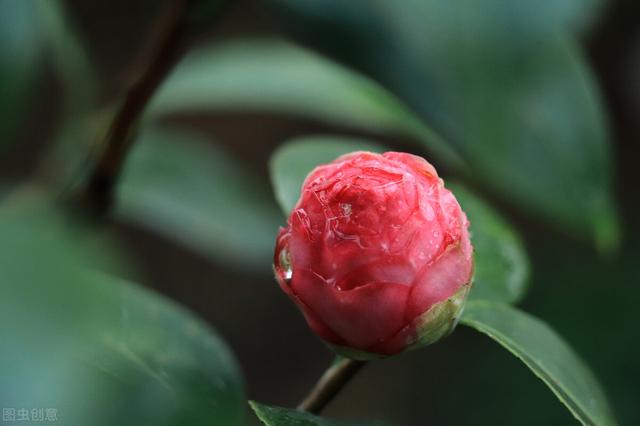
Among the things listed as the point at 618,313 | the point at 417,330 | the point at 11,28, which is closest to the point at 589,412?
the point at 417,330

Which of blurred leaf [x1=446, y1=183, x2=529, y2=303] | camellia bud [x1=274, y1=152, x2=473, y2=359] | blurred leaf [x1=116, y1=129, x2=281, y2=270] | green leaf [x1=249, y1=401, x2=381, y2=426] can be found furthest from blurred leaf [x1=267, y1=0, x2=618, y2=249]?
blurred leaf [x1=116, y1=129, x2=281, y2=270]

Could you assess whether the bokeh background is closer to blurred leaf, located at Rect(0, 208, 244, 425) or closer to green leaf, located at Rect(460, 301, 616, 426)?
green leaf, located at Rect(460, 301, 616, 426)

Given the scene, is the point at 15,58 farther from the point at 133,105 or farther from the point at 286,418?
the point at 286,418

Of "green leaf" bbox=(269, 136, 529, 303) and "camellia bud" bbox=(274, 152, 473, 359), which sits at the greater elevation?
"camellia bud" bbox=(274, 152, 473, 359)

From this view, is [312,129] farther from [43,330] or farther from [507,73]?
[43,330]

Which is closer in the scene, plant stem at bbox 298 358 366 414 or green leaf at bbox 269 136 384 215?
plant stem at bbox 298 358 366 414
